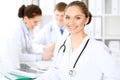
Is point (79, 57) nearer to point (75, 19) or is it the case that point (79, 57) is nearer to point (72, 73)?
point (72, 73)

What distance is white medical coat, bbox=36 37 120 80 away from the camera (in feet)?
5.11

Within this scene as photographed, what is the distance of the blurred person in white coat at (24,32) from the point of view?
248 cm

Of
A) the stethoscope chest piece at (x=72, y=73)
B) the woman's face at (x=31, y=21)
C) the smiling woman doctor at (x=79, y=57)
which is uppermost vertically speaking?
the woman's face at (x=31, y=21)

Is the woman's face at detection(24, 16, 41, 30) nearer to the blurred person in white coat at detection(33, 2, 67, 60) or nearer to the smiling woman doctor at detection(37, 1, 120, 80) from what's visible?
the blurred person in white coat at detection(33, 2, 67, 60)

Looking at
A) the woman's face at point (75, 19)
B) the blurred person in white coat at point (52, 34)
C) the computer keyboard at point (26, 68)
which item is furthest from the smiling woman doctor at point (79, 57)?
the blurred person in white coat at point (52, 34)

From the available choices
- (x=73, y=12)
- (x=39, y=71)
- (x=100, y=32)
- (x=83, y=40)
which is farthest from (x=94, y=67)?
(x=100, y=32)

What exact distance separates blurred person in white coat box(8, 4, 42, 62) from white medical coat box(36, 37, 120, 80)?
72 cm

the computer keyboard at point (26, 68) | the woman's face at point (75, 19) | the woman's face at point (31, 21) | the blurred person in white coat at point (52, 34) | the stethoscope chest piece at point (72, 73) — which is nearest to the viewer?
the stethoscope chest piece at point (72, 73)

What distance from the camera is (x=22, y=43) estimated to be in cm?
263

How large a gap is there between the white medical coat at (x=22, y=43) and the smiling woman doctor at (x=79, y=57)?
67 centimetres

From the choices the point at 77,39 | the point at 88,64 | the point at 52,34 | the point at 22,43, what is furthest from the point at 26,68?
the point at 52,34

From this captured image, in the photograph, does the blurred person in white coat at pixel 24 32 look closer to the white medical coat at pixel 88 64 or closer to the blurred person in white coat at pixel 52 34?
the blurred person in white coat at pixel 52 34

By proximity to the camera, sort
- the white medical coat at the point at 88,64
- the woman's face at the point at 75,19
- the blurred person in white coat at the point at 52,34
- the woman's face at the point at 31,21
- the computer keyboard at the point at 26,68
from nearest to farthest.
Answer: the white medical coat at the point at 88,64 < the woman's face at the point at 75,19 < the computer keyboard at the point at 26,68 < the woman's face at the point at 31,21 < the blurred person in white coat at the point at 52,34

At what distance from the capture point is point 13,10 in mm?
3512
